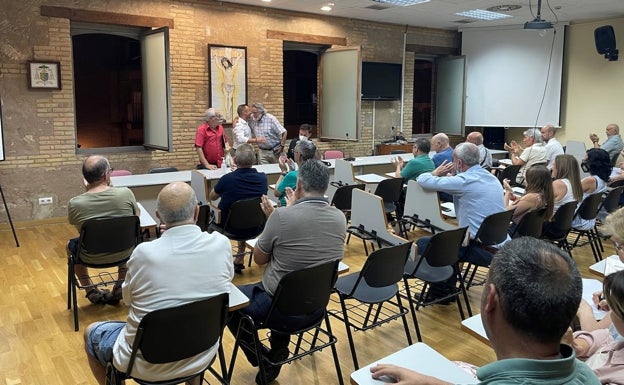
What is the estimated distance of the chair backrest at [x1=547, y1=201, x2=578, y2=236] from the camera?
4.77 m

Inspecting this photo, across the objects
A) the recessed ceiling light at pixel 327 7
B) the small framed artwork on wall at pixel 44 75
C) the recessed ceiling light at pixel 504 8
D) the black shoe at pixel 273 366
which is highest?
the recessed ceiling light at pixel 504 8

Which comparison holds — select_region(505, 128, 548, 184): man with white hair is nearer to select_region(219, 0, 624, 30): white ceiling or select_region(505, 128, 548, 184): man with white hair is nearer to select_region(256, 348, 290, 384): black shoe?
select_region(219, 0, 624, 30): white ceiling

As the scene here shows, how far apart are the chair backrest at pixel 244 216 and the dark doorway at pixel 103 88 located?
5908 millimetres

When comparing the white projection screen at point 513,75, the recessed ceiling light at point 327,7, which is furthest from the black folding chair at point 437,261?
the white projection screen at point 513,75

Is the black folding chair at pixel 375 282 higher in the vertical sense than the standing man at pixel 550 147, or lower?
lower

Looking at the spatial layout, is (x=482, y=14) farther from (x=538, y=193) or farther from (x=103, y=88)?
(x=103, y=88)

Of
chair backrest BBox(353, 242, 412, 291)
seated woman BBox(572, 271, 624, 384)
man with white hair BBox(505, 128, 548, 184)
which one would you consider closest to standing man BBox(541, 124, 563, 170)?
man with white hair BBox(505, 128, 548, 184)

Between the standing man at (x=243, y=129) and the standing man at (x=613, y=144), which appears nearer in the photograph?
the standing man at (x=243, y=129)

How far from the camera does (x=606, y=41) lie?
387 inches

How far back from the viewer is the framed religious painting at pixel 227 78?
27.3 feet

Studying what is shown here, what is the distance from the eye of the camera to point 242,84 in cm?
869

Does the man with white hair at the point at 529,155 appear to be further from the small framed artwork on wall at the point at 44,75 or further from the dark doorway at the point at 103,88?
the dark doorway at the point at 103,88

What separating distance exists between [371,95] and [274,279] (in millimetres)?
8200

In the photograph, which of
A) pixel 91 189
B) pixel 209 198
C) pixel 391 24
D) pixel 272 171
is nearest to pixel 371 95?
pixel 391 24
